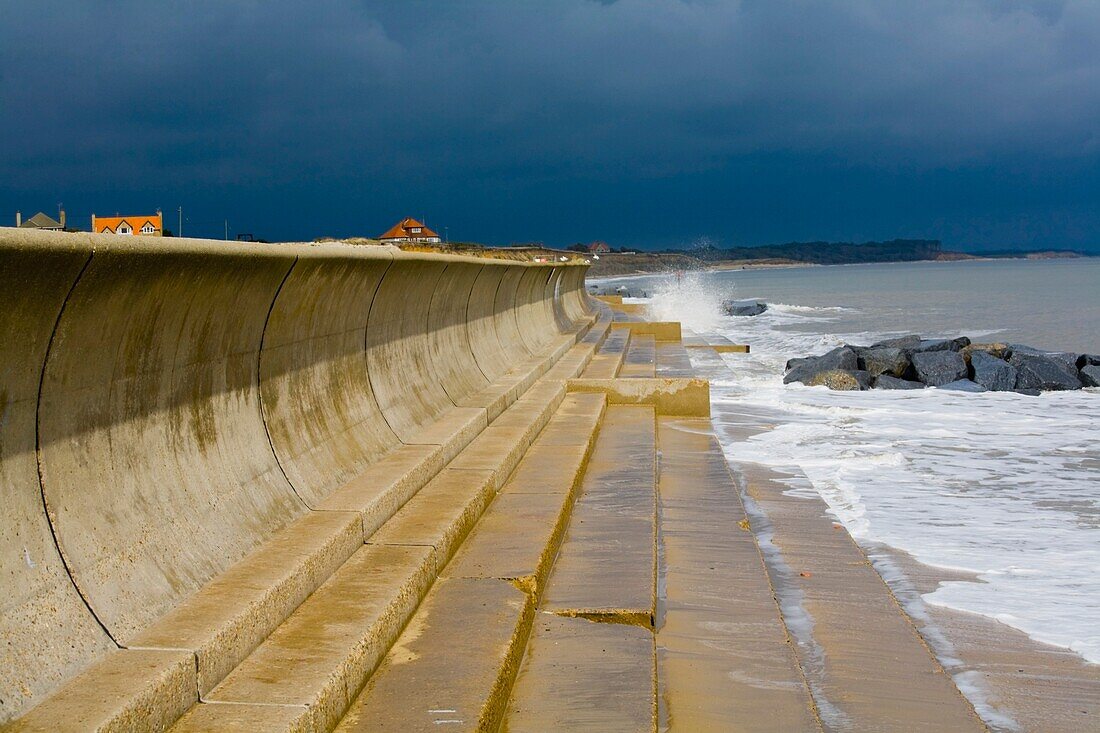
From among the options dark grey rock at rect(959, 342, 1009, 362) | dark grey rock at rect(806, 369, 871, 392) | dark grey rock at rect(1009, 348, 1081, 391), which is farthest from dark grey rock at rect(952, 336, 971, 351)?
dark grey rock at rect(806, 369, 871, 392)

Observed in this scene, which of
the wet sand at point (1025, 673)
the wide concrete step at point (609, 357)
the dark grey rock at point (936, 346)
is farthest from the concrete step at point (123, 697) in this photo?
the dark grey rock at point (936, 346)

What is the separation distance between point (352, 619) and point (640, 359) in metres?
13.8

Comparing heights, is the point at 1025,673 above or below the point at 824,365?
below

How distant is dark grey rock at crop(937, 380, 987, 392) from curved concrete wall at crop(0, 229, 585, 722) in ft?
53.0

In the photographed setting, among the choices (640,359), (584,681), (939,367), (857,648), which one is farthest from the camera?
(939,367)

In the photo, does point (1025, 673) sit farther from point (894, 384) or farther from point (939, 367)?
point (939, 367)

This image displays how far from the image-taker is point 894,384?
68.7 feet

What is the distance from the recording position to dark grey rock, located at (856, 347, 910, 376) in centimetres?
2209

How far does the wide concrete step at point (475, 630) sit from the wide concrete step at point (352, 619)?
0.08 meters

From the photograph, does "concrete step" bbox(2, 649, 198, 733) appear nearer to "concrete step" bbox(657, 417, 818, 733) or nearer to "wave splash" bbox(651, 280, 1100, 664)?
"concrete step" bbox(657, 417, 818, 733)

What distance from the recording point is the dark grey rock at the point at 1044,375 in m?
21.0

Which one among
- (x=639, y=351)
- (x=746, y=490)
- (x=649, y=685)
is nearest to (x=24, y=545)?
(x=649, y=685)

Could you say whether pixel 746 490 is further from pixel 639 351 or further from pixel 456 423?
pixel 639 351

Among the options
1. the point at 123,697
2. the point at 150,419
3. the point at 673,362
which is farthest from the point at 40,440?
the point at 673,362
